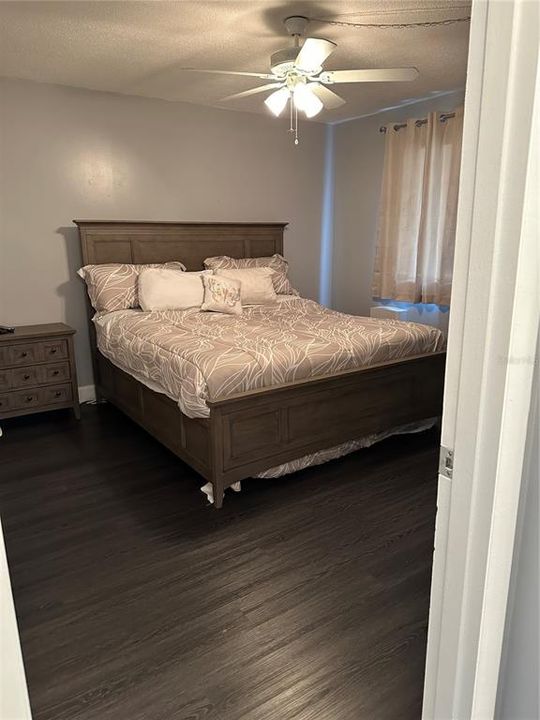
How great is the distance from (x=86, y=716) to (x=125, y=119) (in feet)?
13.1

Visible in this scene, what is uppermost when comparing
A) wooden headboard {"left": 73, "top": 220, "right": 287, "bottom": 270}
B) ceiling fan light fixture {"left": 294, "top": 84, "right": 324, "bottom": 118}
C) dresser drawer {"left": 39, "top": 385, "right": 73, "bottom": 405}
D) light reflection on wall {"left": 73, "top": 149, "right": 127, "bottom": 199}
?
ceiling fan light fixture {"left": 294, "top": 84, "right": 324, "bottom": 118}

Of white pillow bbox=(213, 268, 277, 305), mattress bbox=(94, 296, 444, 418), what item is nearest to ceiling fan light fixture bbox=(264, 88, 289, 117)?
mattress bbox=(94, 296, 444, 418)

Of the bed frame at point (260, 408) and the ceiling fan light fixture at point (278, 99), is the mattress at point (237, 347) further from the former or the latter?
the ceiling fan light fixture at point (278, 99)

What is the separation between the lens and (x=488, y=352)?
92 centimetres

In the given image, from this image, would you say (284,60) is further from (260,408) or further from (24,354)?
(24,354)

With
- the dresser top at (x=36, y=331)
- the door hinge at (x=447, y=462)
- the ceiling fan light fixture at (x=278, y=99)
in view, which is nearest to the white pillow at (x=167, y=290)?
the dresser top at (x=36, y=331)

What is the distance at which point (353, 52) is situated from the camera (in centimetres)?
309

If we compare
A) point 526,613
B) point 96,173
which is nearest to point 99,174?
point 96,173

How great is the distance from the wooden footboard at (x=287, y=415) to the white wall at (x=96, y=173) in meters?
1.15

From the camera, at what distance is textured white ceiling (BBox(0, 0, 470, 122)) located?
2.50 m

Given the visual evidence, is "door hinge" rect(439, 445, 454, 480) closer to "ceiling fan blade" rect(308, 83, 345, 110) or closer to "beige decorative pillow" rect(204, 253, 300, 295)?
"ceiling fan blade" rect(308, 83, 345, 110)

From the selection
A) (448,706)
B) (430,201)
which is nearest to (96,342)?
(430,201)

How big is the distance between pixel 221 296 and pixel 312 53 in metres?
1.86

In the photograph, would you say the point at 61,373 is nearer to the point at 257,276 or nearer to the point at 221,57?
the point at 257,276
